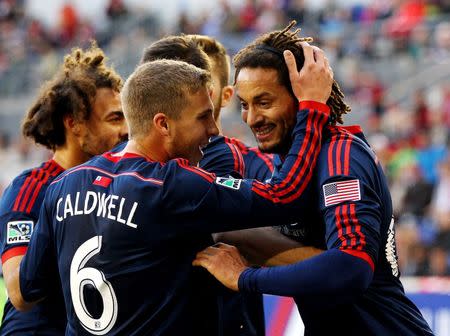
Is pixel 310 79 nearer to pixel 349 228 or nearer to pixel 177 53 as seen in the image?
pixel 349 228

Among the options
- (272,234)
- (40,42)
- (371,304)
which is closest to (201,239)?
(272,234)

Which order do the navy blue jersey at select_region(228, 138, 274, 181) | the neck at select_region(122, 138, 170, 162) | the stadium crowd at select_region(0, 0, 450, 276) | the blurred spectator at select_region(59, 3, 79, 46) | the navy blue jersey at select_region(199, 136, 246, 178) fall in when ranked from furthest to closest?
the blurred spectator at select_region(59, 3, 79, 46), the stadium crowd at select_region(0, 0, 450, 276), the navy blue jersey at select_region(228, 138, 274, 181), the navy blue jersey at select_region(199, 136, 246, 178), the neck at select_region(122, 138, 170, 162)

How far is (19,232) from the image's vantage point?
168 inches

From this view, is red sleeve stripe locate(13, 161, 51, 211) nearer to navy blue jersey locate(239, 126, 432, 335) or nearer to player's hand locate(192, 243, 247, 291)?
player's hand locate(192, 243, 247, 291)

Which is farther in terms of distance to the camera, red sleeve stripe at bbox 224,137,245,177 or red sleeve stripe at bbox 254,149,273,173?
red sleeve stripe at bbox 254,149,273,173

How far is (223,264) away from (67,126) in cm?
137

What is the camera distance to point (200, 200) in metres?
3.61

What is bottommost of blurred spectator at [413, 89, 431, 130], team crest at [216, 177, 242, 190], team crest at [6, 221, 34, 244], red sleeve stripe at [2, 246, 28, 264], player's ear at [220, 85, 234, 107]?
red sleeve stripe at [2, 246, 28, 264]

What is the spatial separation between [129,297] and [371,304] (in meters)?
0.97

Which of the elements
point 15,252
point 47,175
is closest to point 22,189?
point 47,175

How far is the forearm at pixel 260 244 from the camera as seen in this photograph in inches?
156

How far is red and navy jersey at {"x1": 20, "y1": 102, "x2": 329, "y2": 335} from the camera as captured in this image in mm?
3625

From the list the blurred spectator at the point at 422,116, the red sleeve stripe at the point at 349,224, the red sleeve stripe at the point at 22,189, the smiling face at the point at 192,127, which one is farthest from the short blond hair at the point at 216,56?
the blurred spectator at the point at 422,116

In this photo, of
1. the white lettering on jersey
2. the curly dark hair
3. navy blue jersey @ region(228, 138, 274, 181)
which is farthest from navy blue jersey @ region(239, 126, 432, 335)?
the curly dark hair
